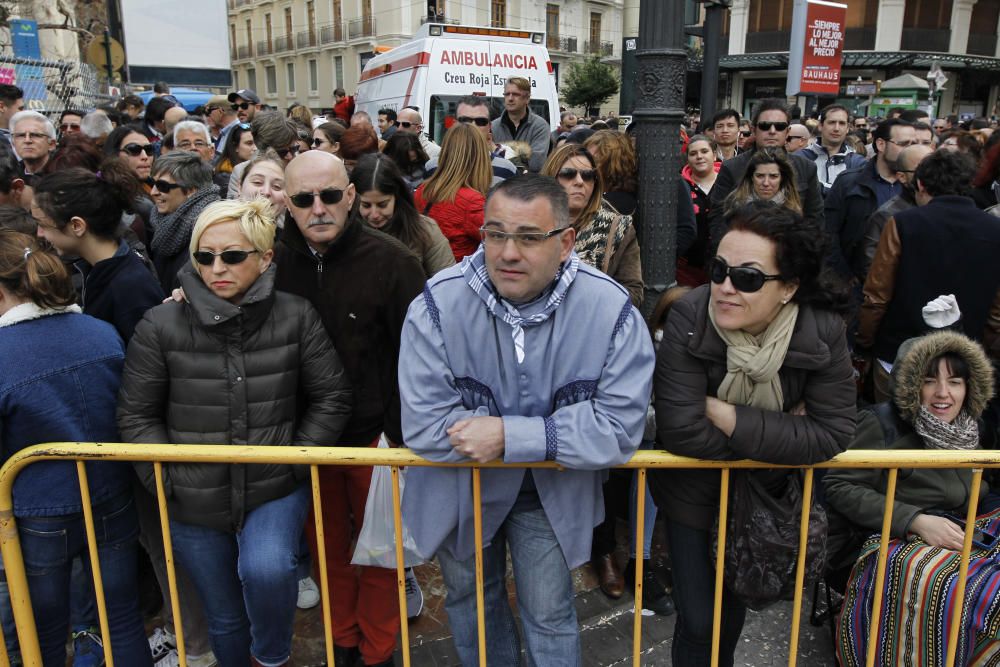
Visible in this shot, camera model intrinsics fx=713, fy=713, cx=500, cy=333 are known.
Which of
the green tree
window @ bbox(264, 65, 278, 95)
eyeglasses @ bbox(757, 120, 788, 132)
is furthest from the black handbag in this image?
window @ bbox(264, 65, 278, 95)

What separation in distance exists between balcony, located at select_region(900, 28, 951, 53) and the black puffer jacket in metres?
43.8

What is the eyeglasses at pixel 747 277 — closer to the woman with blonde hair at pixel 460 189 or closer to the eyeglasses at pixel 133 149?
the woman with blonde hair at pixel 460 189

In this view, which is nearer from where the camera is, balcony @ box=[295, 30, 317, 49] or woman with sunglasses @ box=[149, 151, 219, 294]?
woman with sunglasses @ box=[149, 151, 219, 294]

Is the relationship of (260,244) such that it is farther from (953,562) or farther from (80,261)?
(953,562)

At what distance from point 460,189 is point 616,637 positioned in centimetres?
243

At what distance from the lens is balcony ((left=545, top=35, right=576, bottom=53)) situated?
148ft

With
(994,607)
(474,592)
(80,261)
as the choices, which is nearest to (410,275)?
(474,592)

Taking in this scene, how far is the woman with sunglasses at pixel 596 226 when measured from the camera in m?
3.40

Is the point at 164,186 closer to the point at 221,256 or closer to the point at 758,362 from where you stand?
the point at 221,256

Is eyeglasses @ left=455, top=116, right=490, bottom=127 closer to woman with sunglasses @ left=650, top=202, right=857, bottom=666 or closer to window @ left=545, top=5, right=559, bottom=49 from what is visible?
woman with sunglasses @ left=650, top=202, right=857, bottom=666

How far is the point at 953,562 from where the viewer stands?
248 centimetres

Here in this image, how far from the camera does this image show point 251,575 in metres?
2.34

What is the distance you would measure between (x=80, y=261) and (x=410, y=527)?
186cm

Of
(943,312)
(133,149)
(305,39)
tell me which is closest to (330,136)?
(133,149)
